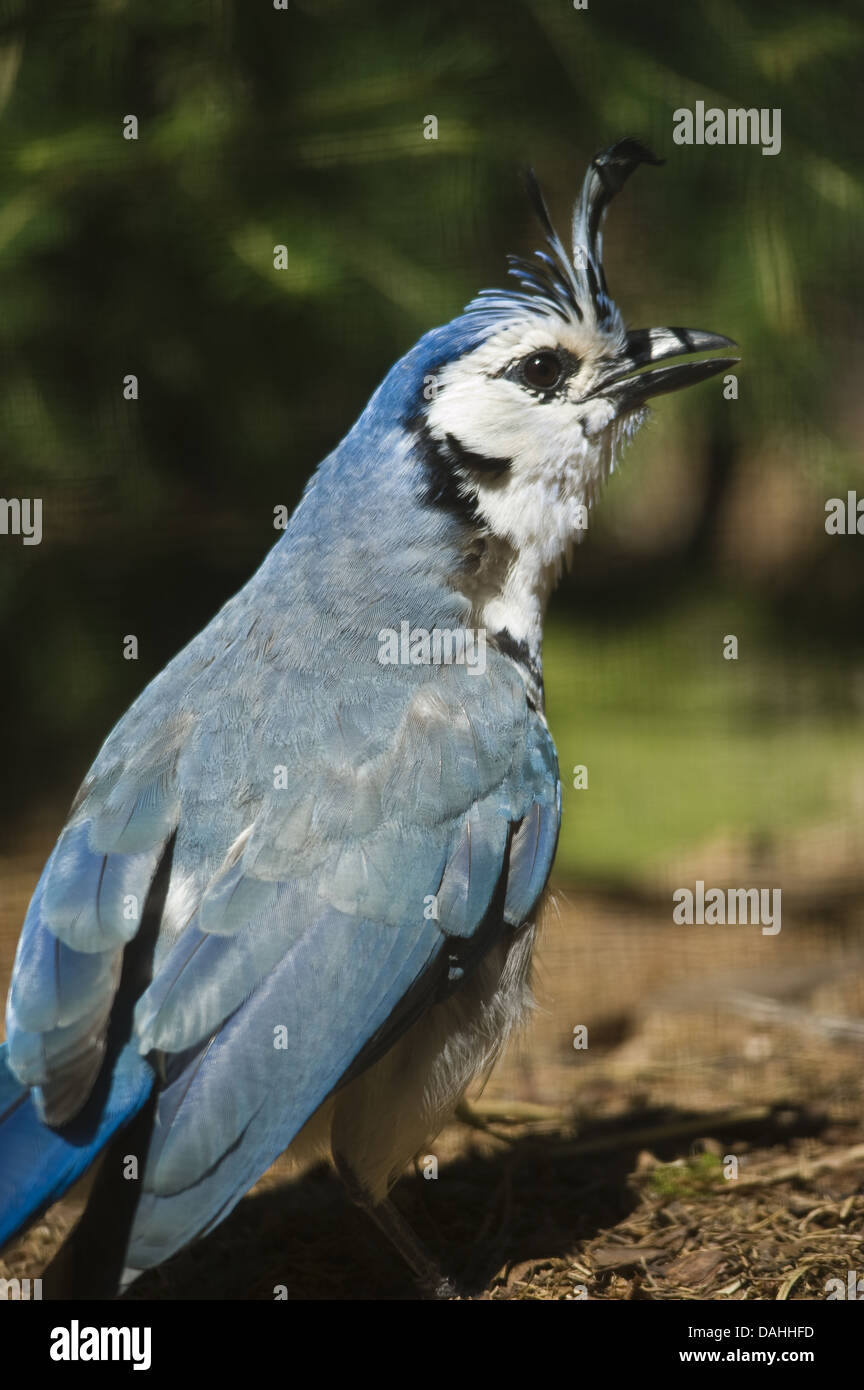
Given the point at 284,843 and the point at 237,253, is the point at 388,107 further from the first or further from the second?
the point at 284,843

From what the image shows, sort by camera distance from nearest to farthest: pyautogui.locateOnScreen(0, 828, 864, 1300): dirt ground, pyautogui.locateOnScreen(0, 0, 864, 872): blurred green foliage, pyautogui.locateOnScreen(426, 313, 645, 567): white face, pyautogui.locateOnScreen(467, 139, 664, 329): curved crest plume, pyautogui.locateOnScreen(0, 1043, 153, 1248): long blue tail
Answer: pyautogui.locateOnScreen(0, 1043, 153, 1248): long blue tail < pyautogui.locateOnScreen(0, 828, 864, 1300): dirt ground < pyautogui.locateOnScreen(426, 313, 645, 567): white face < pyautogui.locateOnScreen(467, 139, 664, 329): curved crest plume < pyautogui.locateOnScreen(0, 0, 864, 872): blurred green foliage

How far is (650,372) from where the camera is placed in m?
2.92

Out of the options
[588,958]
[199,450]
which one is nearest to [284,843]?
[588,958]

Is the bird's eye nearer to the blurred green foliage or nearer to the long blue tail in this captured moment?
the blurred green foliage

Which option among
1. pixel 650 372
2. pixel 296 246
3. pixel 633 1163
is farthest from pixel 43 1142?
pixel 296 246

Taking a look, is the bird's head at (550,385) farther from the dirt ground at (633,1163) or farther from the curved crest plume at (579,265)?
the dirt ground at (633,1163)

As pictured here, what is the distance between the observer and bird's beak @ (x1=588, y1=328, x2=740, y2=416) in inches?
114

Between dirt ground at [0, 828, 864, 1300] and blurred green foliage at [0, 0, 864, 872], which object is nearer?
dirt ground at [0, 828, 864, 1300]

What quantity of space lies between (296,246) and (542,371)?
1.30m

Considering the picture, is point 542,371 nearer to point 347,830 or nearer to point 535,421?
point 535,421

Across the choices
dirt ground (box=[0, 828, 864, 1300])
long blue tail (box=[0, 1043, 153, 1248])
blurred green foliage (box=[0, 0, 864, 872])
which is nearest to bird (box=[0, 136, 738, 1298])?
long blue tail (box=[0, 1043, 153, 1248])

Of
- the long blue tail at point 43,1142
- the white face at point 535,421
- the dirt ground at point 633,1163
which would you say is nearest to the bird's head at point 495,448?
the white face at point 535,421

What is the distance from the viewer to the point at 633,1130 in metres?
3.20
